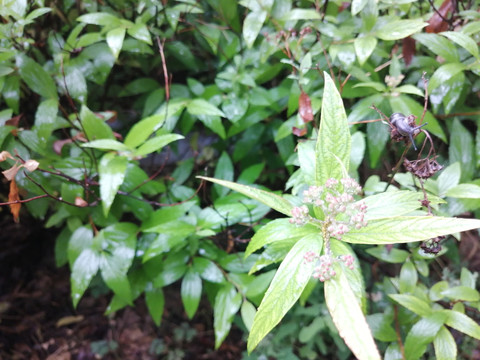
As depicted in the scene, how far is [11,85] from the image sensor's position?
4.25 feet

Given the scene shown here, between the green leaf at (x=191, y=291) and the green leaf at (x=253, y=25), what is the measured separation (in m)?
0.90

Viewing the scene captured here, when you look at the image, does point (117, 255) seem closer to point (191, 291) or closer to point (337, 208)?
point (191, 291)

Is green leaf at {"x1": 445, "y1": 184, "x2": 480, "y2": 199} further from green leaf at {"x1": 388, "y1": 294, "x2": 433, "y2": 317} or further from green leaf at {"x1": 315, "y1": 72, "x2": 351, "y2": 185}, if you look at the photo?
green leaf at {"x1": 315, "y1": 72, "x2": 351, "y2": 185}

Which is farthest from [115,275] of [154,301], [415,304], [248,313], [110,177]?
[415,304]

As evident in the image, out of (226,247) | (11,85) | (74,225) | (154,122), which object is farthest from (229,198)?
(11,85)

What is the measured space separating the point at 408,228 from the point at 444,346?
23.9 inches

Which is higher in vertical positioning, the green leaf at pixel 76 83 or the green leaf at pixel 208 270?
the green leaf at pixel 76 83

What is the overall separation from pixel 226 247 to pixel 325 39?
914 mm

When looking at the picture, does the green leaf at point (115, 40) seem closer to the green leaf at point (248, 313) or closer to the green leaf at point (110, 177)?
the green leaf at point (110, 177)

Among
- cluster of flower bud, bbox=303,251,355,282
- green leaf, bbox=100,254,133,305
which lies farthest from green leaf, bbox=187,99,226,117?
cluster of flower bud, bbox=303,251,355,282

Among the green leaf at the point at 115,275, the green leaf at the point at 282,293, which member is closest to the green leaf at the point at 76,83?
the green leaf at the point at 115,275

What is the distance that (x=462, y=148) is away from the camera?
4.14 feet

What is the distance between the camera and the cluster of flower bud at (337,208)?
72 centimetres

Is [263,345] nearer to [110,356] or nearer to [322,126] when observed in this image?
[110,356]
